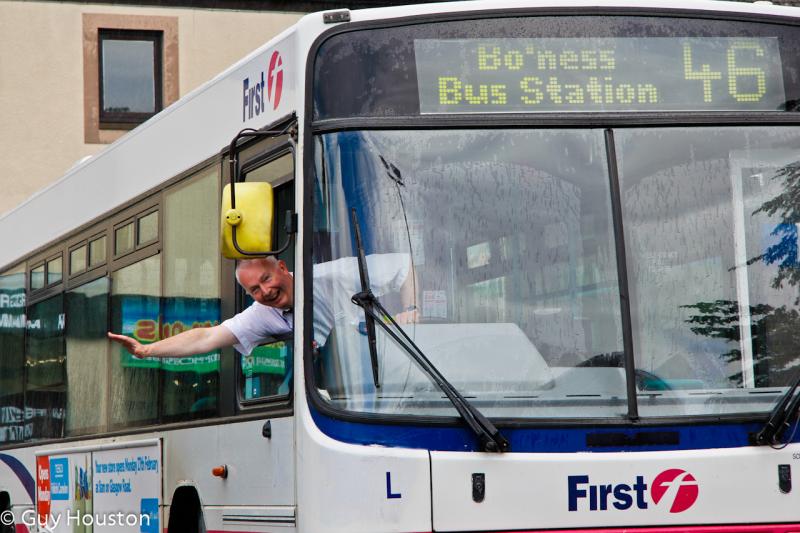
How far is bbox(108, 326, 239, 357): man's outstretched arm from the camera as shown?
Result: 6848 mm

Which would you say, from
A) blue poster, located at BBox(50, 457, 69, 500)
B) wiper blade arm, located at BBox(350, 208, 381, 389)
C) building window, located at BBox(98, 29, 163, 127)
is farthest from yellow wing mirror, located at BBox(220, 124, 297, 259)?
building window, located at BBox(98, 29, 163, 127)

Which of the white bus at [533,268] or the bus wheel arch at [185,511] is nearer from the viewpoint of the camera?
the white bus at [533,268]

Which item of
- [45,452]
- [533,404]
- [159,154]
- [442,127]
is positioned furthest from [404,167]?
[45,452]

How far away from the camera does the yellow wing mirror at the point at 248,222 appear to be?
5.86m

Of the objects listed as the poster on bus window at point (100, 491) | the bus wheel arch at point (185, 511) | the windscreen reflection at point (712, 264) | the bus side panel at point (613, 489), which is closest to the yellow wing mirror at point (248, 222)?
the bus side panel at point (613, 489)

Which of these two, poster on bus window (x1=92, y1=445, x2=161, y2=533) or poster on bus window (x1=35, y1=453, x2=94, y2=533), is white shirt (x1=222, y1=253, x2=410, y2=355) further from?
poster on bus window (x1=35, y1=453, x2=94, y2=533)

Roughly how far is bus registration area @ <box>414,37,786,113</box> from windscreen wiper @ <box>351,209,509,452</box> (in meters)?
0.68

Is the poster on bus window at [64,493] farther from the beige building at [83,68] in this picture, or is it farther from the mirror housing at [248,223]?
the beige building at [83,68]

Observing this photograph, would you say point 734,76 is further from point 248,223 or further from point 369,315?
point 248,223

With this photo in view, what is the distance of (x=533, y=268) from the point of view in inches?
224

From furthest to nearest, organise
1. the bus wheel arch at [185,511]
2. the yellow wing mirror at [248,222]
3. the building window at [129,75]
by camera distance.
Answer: the building window at [129,75] < the bus wheel arch at [185,511] < the yellow wing mirror at [248,222]

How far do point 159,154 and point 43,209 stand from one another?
279 centimetres

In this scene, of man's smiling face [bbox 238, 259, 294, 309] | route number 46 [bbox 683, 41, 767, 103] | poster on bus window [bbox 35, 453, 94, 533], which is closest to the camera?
route number 46 [bbox 683, 41, 767, 103]

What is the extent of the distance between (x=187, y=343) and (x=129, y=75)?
20.1 metres
